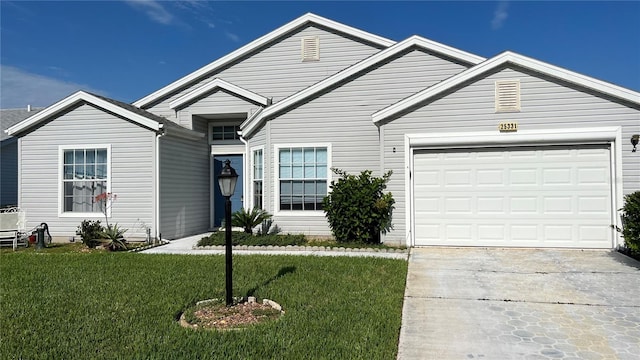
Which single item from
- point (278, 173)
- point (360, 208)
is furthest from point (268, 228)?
point (360, 208)

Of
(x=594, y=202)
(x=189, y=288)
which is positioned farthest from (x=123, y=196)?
(x=594, y=202)

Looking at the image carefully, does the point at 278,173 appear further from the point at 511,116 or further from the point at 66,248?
the point at 511,116

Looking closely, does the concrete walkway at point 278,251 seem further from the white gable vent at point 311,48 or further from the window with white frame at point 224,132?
the white gable vent at point 311,48

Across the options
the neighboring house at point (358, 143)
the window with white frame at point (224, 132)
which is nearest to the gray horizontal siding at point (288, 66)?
the neighboring house at point (358, 143)

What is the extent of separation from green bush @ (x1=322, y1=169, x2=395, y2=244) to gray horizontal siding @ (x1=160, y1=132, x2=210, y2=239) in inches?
173

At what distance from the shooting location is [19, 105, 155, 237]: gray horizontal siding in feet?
35.3

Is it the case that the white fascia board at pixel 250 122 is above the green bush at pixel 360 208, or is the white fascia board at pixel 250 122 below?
above

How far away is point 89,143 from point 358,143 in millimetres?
7312

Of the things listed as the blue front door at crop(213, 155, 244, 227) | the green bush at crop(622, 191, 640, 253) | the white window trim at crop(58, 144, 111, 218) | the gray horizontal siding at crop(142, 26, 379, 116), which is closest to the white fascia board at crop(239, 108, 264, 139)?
the blue front door at crop(213, 155, 244, 227)

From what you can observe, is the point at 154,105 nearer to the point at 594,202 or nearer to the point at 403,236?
the point at 403,236

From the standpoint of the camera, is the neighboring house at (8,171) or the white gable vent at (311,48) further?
the neighboring house at (8,171)

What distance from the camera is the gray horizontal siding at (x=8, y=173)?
693 inches

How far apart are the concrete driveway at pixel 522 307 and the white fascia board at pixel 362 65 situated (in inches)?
206

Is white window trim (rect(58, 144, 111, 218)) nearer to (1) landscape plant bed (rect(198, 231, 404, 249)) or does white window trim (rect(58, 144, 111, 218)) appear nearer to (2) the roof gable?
(1) landscape plant bed (rect(198, 231, 404, 249))
